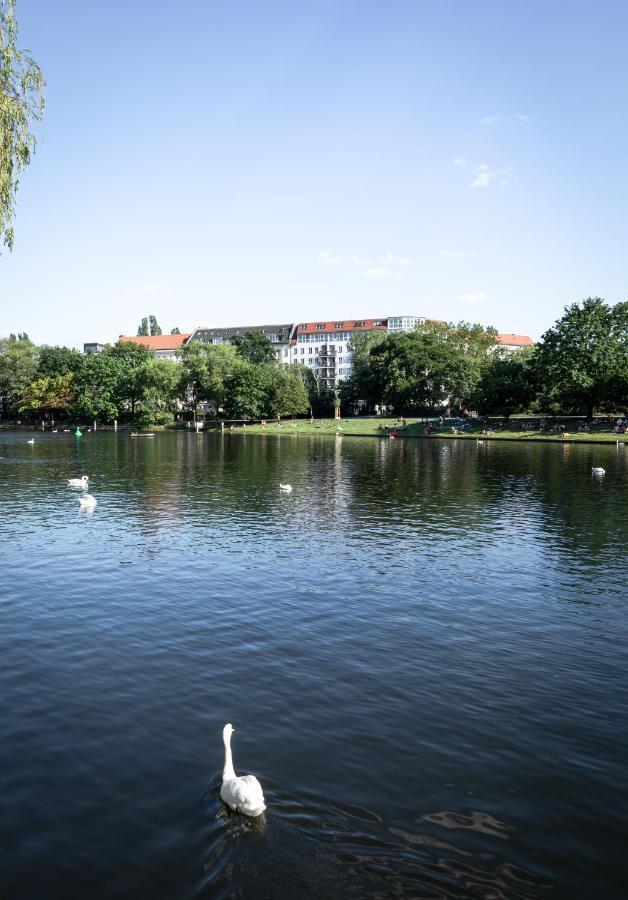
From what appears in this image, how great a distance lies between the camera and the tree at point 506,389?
129125mm

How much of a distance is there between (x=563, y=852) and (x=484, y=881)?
5.11 feet

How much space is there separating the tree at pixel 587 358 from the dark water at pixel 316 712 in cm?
8844

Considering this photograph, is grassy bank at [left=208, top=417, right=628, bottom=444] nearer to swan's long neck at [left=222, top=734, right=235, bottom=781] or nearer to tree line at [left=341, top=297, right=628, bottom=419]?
tree line at [left=341, top=297, right=628, bottom=419]

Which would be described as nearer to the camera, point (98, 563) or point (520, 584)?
point (520, 584)

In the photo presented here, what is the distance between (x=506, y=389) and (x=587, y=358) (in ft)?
59.1

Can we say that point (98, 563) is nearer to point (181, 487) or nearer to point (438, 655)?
point (438, 655)

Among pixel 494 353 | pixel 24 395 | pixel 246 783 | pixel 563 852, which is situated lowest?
pixel 563 852

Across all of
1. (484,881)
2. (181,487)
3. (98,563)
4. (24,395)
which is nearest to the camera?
(484,881)

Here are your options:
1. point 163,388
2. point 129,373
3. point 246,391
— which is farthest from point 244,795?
point 129,373

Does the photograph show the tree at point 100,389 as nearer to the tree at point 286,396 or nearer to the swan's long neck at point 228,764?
the tree at point 286,396

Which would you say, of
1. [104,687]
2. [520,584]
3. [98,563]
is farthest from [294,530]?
[104,687]

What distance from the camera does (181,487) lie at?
51500 millimetres

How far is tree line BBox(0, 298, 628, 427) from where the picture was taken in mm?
118500

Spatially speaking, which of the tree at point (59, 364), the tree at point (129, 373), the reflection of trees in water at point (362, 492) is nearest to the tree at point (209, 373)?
the tree at point (129, 373)
